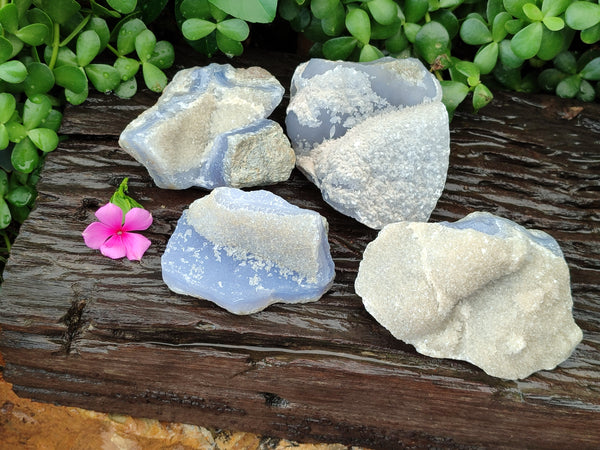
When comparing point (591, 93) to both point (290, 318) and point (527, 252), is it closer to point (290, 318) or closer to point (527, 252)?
point (527, 252)

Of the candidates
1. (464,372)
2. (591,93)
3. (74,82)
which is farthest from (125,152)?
(591,93)

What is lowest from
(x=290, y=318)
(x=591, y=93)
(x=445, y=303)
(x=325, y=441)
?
(x=325, y=441)

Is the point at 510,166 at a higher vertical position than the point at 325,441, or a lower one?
higher

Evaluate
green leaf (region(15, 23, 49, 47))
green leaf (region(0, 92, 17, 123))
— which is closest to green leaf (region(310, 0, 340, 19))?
green leaf (region(15, 23, 49, 47))

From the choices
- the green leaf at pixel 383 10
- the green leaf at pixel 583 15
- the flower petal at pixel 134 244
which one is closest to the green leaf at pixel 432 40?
the green leaf at pixel 383 10

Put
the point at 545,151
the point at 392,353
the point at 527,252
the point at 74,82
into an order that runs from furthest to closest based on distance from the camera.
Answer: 1. the point at 545,151
2. the point at 74,82
3. the point at 392,353
4. the point at 527,252
